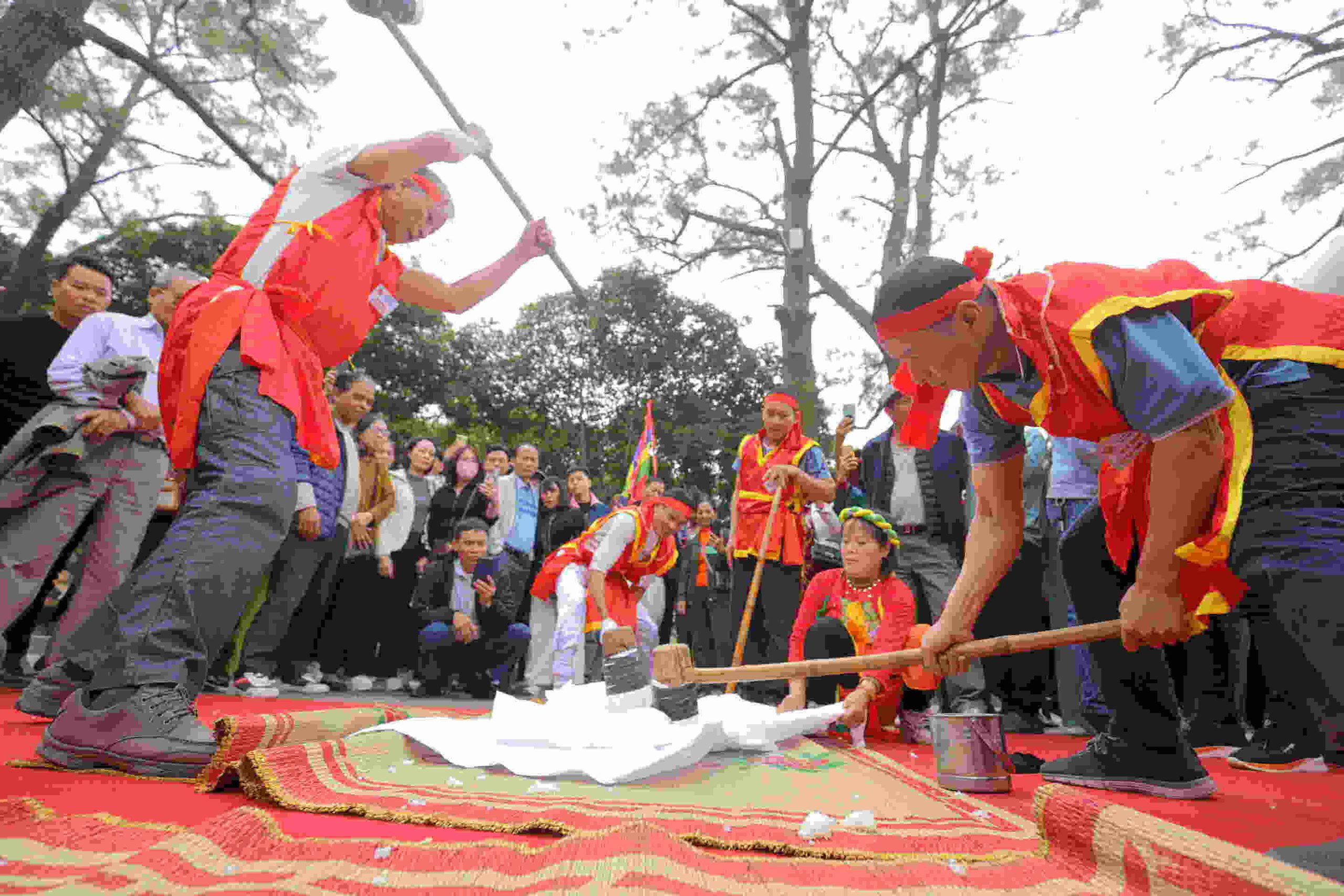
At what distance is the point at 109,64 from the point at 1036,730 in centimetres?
1260

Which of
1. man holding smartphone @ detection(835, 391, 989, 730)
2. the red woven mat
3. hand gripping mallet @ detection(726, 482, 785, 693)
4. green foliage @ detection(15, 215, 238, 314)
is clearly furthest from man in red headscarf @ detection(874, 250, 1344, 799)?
green foliage @ detection(15, 215, 238, 314)

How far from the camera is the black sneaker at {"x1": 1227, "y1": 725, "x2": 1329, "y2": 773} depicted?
114 inches

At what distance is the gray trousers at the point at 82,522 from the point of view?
9.39ft

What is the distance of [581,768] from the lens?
73.7 inches

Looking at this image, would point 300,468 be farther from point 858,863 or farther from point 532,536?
point 858,863

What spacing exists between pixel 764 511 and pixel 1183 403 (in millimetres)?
3594

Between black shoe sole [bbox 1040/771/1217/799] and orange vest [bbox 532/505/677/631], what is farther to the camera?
orange vest [bbox 532/505/677/631]

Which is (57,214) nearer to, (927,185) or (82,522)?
(82,522)

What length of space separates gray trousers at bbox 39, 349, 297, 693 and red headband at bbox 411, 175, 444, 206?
2.56 feet

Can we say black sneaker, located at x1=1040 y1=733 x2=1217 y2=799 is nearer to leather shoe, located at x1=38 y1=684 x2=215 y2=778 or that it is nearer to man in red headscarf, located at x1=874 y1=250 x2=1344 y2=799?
man in red headscarf, located at x1=874 y1=250 x2=1344 y2=799

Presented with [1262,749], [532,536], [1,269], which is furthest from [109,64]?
[1262,749]

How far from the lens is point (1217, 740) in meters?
3.92

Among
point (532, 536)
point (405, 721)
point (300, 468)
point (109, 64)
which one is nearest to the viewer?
point (405, 721)

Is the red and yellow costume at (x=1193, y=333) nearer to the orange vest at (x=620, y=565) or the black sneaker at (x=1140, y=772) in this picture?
the black sneaker at (x=1140, y=772)
